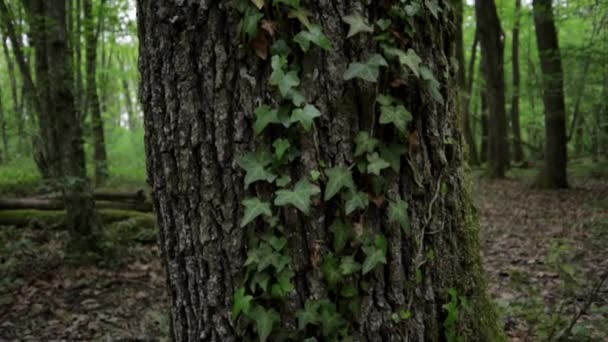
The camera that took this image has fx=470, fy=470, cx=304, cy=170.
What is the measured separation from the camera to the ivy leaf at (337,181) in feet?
5.26

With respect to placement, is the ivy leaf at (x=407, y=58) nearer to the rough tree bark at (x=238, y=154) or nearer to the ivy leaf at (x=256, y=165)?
the rough tree bark at (x=238, y=154)

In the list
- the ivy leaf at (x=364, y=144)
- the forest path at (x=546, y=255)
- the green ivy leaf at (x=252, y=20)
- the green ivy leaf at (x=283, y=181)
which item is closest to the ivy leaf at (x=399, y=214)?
the ivy leaf at (x=364, y=144)

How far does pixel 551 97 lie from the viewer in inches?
408

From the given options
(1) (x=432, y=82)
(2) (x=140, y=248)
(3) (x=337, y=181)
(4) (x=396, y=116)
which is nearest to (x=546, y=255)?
(1) (x=432, y=82)

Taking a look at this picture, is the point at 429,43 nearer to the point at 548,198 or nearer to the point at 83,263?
the point at 83,263

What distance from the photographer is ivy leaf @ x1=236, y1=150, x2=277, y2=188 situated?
5.30 feet

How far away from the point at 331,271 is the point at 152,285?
4258 millimetres

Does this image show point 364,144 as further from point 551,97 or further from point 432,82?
point 551,97

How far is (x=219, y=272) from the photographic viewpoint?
68.3 inches

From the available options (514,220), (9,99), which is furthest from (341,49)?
(9,99)

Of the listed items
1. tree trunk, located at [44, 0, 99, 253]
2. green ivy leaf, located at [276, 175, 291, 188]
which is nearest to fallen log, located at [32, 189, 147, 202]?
tree trunk, located at [44, 0, 99, 253]

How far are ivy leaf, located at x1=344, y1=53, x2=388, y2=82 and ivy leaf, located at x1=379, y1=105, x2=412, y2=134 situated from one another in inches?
4.6

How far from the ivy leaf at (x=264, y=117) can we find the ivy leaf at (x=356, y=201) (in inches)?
14.2

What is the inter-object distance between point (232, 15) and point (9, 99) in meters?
29.1
